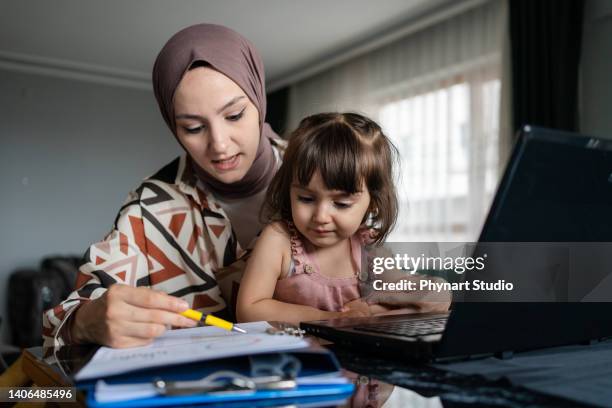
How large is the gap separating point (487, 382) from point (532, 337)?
0.14 meters

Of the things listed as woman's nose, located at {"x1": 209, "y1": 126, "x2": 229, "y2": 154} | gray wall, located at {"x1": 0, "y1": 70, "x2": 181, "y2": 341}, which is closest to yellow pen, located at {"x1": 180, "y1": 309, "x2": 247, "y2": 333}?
woman's nose, located at {"x1": 209, "y1": 126, "x2": 229, "y2": 154}

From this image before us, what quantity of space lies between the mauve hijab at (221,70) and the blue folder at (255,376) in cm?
91

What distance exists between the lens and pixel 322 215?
3.64 ft

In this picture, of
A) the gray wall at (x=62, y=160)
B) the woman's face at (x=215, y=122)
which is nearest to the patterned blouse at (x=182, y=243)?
the woman's face at (x=215, y=122)

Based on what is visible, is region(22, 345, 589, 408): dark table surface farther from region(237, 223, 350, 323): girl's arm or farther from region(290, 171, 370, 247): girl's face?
region(290, 171, 370, 247): girl's face

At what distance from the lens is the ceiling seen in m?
4.30

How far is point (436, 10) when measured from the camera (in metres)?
4.52

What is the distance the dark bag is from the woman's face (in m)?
4.16

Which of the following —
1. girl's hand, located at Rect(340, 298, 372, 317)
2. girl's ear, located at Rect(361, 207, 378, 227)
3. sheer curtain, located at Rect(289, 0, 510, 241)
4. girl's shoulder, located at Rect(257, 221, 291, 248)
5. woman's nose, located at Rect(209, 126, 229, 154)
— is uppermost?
sheer curtain, located at Rect(289, 0, 510, 241)

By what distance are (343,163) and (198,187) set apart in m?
0.47

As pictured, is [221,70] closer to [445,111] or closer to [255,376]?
[255,376]

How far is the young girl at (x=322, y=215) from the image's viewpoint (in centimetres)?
113

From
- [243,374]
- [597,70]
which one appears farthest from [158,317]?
[597,70]

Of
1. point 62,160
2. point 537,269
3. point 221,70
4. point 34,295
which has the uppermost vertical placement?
point 62,160
